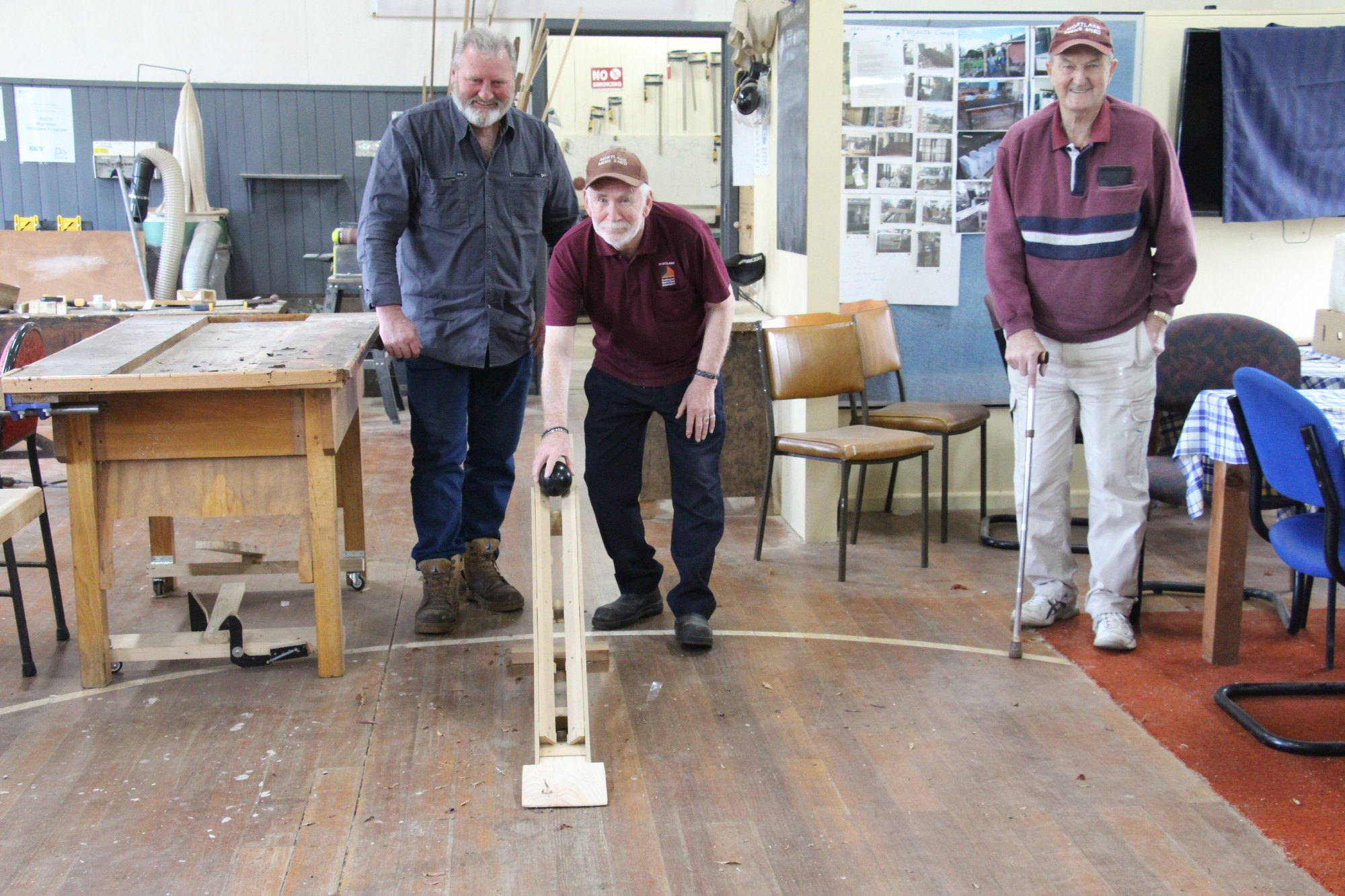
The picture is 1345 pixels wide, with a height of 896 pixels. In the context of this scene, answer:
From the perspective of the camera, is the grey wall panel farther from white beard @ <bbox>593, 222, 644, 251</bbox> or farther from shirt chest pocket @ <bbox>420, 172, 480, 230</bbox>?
white beard @ <bbox>593, 222, 644, 251</bbox>

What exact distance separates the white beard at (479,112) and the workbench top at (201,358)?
2.30ft

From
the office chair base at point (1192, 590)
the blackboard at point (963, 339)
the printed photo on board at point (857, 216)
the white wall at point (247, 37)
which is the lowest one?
the office chair base at point (1192, 590)

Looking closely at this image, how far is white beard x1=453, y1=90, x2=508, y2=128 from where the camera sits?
3307 mm

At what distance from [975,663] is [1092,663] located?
1.05ft

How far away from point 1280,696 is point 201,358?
288 cm

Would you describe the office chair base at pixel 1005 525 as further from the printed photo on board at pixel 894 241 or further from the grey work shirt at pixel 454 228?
the grey work shirt at pixel 454 228

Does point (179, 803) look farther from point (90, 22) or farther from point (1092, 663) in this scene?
point (90, 22)

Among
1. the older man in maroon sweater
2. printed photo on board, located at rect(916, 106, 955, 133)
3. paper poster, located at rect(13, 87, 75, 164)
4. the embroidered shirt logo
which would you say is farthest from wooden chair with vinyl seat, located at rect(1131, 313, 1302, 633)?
paper poster, located at rect(13, 87, 75, 164)

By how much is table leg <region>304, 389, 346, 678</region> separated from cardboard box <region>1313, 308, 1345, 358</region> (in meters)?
3.30

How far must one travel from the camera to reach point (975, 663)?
3.23 m

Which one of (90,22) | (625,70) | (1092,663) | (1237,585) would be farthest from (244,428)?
(625,70)

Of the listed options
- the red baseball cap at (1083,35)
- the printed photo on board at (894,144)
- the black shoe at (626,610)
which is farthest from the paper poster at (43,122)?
the red baseball cap at (1083,35)

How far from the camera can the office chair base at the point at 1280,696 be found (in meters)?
2.67

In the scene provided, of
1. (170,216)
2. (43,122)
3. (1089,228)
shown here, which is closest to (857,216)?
(1089,228)
